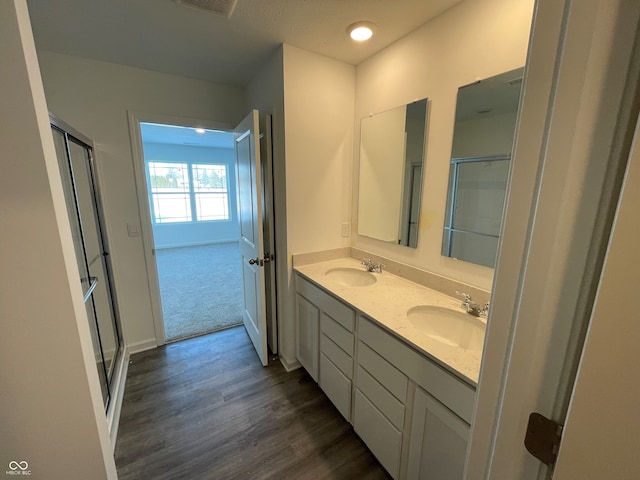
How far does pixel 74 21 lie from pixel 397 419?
281 cm

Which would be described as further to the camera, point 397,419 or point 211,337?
point 211,337

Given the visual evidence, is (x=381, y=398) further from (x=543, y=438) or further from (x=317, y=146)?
(x=317, y=146)

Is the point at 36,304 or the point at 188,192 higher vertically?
the point at 188,192

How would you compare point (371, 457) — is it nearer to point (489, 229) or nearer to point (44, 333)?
point (489, 229)

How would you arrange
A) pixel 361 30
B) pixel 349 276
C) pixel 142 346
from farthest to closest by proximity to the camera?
1. pixel 142 346
2. pixel 349 276
3. pixel 361 30

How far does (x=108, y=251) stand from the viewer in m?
2.17

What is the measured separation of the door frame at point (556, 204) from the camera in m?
0.36

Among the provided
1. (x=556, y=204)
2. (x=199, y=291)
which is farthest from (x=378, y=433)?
(x=199, y=291)

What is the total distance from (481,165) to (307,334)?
1593 mm

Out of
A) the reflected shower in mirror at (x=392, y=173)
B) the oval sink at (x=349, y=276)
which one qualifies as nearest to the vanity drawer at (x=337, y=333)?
the oval sink at (x=349, y=276)

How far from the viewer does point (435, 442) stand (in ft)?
3.46

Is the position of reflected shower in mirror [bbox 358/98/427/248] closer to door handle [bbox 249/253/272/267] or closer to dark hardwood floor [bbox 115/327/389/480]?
door handle [bbox 249/253/272/267]

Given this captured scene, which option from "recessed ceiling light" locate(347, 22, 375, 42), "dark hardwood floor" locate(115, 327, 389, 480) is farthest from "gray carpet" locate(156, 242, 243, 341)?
"recessed ceiling light" locate(347, 22, 375, 42)

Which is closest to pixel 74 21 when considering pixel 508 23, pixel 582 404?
pixel 508 23
